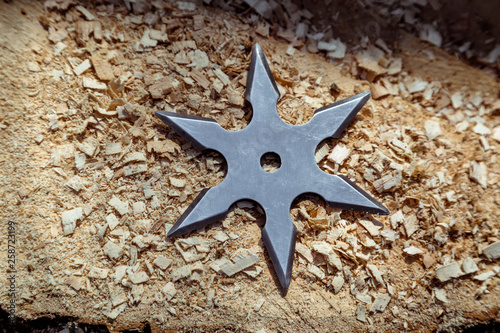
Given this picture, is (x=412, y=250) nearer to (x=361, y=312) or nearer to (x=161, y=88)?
(x=361, y=312)

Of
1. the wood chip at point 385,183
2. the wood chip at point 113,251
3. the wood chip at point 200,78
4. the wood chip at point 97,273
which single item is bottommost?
the wood chip at point 97,273

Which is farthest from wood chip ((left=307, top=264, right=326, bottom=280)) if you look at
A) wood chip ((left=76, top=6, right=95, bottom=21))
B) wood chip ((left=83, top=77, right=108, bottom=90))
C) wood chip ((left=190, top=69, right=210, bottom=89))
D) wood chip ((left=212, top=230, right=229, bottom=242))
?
wood chip ((left=76, top=6, right=95, bottom=21))

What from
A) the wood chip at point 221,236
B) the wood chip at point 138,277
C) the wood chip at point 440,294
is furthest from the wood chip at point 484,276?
the wood chip at point 138,277

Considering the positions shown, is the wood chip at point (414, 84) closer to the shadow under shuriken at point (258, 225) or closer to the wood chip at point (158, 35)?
the shadow under shuriken at point (258, 225)

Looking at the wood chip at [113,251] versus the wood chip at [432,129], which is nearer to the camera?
the wood chip at [113,251]

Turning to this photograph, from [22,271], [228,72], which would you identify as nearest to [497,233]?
[228,72]

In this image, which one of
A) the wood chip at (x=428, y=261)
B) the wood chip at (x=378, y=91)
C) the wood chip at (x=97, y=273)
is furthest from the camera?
the wood chip at (x=378, y=91)

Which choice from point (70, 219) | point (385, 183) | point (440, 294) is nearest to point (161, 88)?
point (70, 219)

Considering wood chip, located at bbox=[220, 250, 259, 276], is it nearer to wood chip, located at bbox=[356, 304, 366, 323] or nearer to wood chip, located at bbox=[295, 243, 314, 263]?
wood chip, located at bbox=[295, 243, 314, 263]
